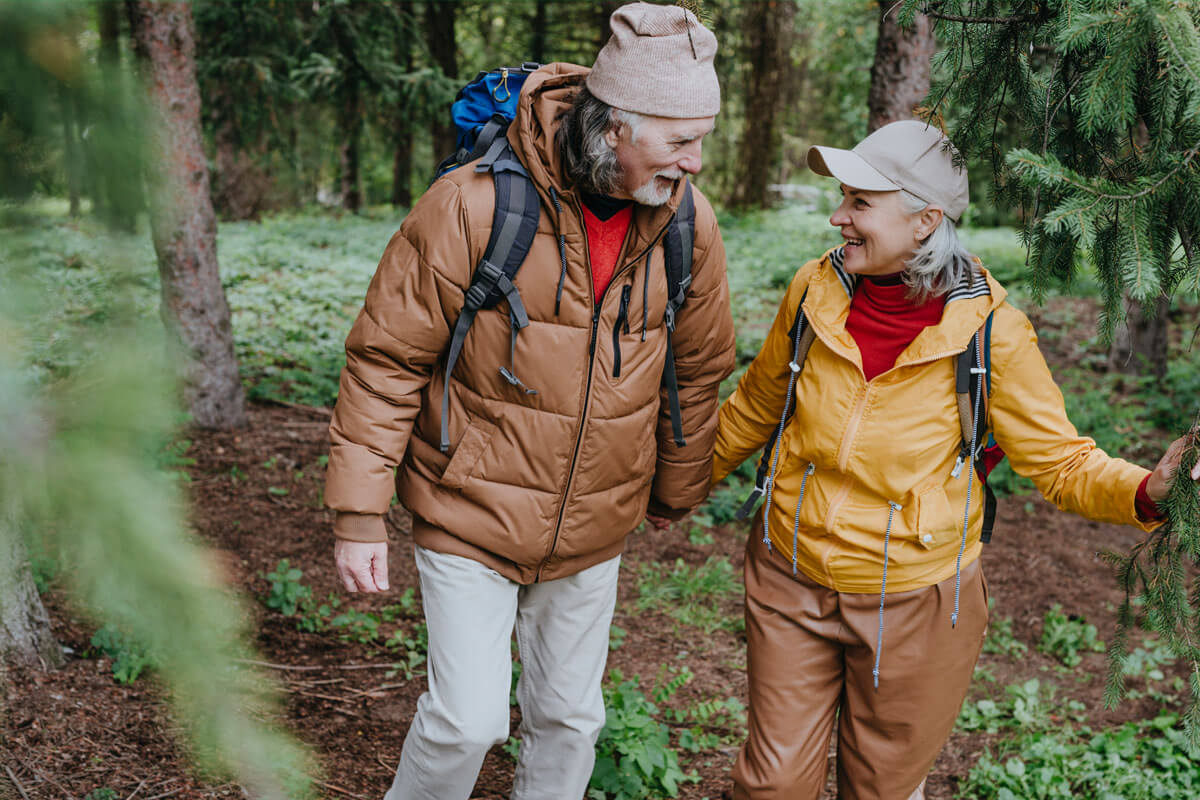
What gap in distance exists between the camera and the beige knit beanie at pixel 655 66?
2369 millimetres

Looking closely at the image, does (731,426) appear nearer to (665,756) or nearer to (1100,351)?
(665,756)

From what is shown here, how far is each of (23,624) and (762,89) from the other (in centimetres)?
1785

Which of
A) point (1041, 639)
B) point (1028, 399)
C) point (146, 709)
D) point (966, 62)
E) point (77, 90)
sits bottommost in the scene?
point (1041, 639)

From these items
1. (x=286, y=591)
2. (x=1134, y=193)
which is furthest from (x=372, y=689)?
(x=1134, y=193)

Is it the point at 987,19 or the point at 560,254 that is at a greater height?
the point at 987,19

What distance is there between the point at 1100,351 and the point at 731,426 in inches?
319

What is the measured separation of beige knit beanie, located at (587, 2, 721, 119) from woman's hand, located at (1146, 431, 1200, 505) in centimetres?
134

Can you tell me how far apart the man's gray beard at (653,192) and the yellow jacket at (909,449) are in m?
→ 0.51

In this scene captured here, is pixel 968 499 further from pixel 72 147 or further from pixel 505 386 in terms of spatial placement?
pixel 72 147

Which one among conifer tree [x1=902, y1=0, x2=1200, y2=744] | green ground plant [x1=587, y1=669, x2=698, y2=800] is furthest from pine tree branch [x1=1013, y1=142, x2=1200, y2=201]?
green ground plant [x1=587, y1=669, x2=698, y2=800]

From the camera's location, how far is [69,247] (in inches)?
33.9

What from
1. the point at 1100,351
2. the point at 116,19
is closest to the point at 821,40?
the point at 1100,351

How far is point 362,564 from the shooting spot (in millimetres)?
2559

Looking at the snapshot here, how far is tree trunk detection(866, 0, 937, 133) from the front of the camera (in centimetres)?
521
